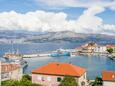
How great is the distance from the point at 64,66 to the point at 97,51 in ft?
332

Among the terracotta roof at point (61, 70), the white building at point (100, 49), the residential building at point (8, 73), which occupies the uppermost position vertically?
the white building at point (100, 49)

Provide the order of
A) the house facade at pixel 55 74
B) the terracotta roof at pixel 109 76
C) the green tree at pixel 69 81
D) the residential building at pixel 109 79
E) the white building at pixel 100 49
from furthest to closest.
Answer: the white building at pixel 100 49
the house facade at pixel 55 74
the terracotta roof at pixel 109 76
the residential building at pixel 109 79
the green tree at pixel 69 81

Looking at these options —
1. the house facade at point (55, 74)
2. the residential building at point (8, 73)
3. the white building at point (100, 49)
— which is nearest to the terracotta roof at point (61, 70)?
the house facade at point (55, 74)

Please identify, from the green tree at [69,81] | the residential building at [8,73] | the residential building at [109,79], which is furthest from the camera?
the residential building at [8,73]

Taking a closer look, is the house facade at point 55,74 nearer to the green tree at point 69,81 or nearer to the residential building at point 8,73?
the green tree at point 69,81

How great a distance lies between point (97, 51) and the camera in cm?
13200

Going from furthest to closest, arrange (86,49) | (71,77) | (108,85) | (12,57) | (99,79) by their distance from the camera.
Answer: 1. (86,49)
2. (12,57)
3. (99,79)
4. (108,85)
5. (71,77)

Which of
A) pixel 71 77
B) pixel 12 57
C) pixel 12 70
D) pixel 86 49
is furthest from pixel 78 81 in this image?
pixel 86 49

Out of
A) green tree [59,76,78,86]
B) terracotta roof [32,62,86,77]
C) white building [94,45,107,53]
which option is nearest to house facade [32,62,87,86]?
terracotta roof [32,62,86,77]

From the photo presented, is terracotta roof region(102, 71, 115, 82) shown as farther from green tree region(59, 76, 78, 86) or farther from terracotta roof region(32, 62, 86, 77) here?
green tree region(59, 76, 78, 86)

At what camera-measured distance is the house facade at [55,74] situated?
102 feet

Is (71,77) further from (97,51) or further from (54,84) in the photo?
(97,51)

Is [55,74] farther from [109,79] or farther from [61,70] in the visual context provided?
[109,79]

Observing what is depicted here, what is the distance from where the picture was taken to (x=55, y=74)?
103 ft
